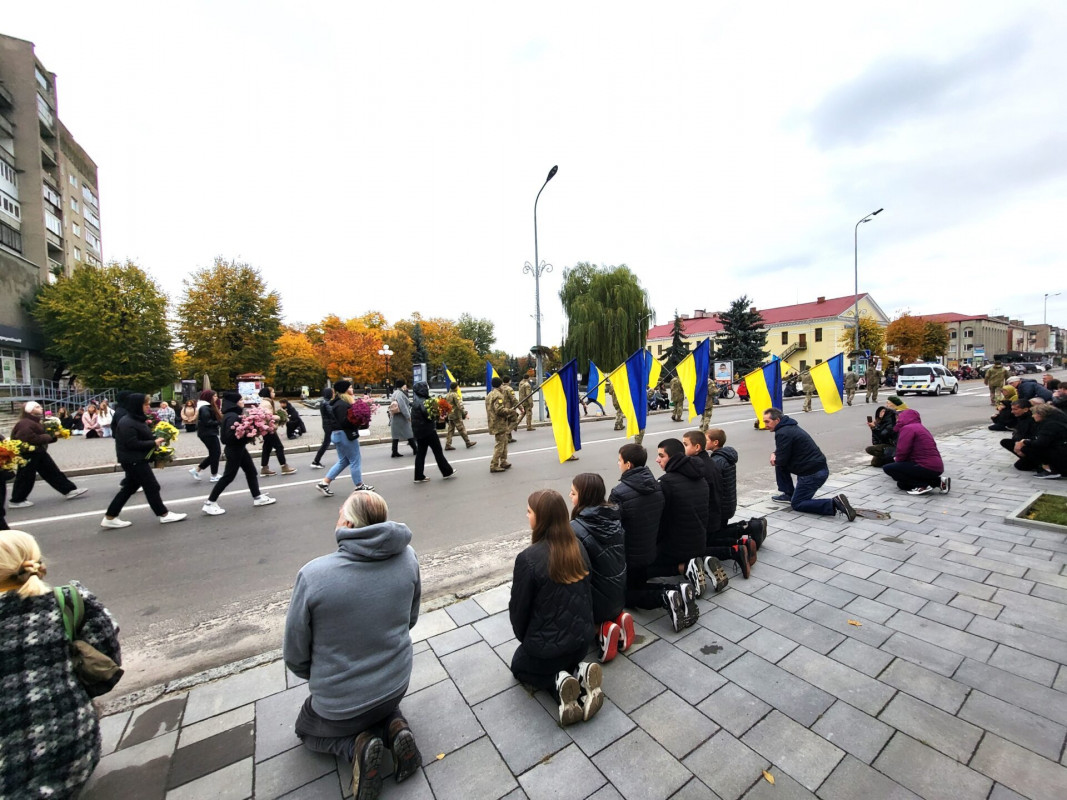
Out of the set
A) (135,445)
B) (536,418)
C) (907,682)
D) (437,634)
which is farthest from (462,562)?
(536,418)

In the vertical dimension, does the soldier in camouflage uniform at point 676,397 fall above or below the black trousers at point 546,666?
above

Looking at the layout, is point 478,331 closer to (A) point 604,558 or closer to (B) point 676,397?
(B) point 676,397

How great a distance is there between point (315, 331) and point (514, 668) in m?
63.0

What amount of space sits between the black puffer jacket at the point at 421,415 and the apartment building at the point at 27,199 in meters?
34.0

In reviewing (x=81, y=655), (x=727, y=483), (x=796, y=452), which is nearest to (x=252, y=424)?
(x=81, y=655)

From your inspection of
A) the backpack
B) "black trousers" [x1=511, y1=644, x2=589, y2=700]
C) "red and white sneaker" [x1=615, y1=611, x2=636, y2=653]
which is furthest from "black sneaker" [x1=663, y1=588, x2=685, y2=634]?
the backpack

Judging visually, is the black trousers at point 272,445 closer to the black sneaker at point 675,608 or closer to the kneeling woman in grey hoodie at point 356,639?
the kneeling woman in grey hoodie at point 356,639

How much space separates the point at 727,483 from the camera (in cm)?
448

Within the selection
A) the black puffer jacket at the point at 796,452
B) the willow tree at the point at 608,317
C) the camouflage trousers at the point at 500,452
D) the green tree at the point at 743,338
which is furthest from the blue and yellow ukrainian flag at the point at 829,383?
the green tree at the point at 743,338

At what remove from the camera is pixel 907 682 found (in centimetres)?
272

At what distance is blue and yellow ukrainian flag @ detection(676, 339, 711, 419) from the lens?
830 centimetres

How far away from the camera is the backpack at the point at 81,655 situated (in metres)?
2.00

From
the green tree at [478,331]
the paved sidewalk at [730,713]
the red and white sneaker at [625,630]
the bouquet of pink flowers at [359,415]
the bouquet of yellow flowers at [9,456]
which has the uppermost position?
the green tree at [478,331]

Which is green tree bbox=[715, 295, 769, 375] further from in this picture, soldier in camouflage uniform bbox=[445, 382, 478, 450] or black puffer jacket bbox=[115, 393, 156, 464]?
black puffer jacket bbox=[115, 393, 156, 464]
